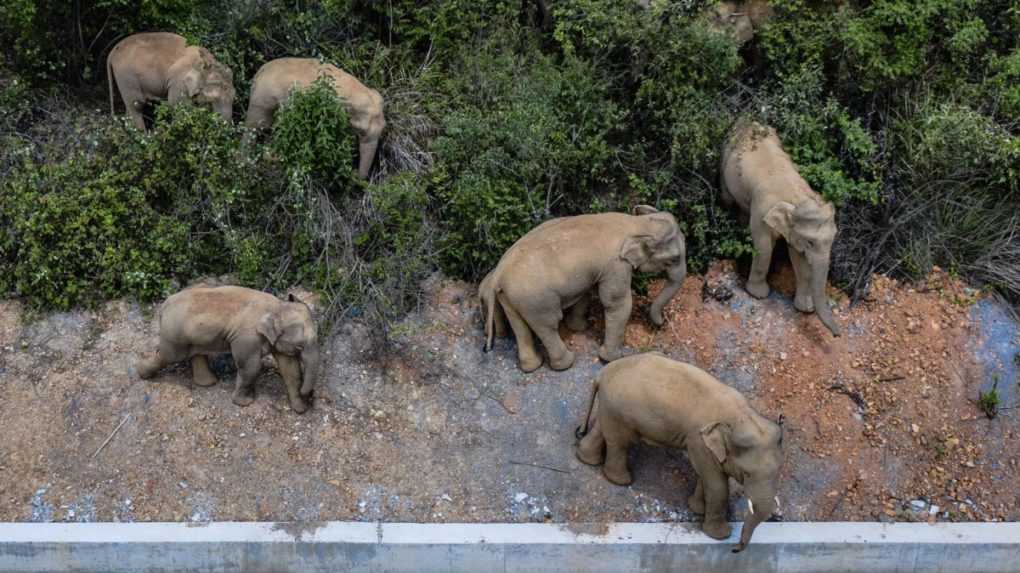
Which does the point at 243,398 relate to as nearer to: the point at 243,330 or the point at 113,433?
the point at 243,330

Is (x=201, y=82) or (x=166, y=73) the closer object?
(x=201, y=82)

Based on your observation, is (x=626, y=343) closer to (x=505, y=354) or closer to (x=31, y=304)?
(x=505, y=354)

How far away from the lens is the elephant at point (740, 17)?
11.2 meters

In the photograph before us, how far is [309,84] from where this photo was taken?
10766 millimetres

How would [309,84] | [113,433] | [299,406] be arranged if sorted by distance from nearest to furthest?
[113,433]
[299,406]
[309,84]

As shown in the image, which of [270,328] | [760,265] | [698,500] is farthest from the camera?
[760,265]

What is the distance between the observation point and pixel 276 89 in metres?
10.9

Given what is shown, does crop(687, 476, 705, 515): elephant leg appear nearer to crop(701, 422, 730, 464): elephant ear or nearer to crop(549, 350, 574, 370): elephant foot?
crop(701, 422, 730, 464): elephant ear

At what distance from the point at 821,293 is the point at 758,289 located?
65cm

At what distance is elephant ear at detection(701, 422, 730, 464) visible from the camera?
8047mm

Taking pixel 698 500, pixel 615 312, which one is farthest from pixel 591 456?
pixel 615 312

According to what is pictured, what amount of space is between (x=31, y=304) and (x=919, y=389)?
7861 millimetres

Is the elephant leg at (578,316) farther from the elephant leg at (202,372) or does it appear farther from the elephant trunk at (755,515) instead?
the elephant leg at (202,372)

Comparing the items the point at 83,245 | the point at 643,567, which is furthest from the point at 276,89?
the point at 643,567
